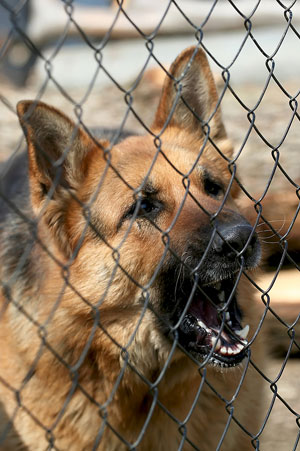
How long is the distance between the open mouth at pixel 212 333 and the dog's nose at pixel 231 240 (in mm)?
211

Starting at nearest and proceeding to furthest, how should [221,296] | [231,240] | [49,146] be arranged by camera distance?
[231,240], [49,146], [221,296]

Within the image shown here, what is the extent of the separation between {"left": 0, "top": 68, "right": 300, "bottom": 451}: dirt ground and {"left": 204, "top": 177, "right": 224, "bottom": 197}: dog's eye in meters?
1.28

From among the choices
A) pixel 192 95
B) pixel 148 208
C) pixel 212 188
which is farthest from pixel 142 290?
pixel 192 95

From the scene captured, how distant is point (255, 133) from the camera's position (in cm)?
746

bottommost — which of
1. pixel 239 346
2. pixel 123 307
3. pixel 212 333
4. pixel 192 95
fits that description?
pixel 239 346

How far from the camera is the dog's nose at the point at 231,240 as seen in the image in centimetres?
281

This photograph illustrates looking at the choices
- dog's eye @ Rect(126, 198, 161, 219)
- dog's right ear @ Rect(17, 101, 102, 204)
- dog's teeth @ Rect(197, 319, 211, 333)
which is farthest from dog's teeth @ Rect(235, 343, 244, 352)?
dog's right ear @ Rect(17, 101, 102, 204)

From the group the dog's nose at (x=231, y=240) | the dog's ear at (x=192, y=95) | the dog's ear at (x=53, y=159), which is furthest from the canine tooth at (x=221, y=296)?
the dog's ear at (x=192, y=95)

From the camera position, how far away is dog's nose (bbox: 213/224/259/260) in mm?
2812

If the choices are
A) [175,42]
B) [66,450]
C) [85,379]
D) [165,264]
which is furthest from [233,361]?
[175,42]

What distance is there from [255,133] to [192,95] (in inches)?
156

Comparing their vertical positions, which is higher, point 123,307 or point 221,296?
point 123,307

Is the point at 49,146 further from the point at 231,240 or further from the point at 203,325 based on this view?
the point at 203,325

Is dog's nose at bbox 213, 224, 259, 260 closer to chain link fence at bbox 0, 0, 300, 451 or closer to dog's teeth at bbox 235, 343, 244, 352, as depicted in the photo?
chain link fence at bbox 0, 0, 300, 451
